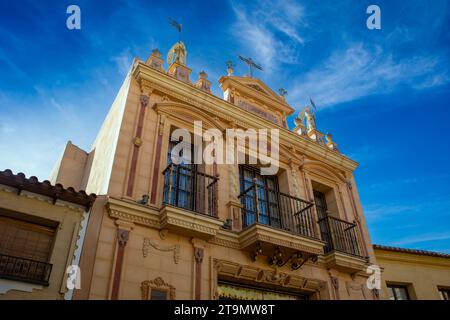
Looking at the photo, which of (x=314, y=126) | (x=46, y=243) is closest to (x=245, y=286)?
(x=46, y=243)

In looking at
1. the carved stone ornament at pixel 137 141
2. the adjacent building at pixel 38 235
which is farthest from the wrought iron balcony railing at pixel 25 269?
the carved stone ornament at pixel 137 141

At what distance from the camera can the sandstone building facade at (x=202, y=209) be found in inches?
278

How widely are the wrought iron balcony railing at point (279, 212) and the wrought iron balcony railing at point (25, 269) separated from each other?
4.29m

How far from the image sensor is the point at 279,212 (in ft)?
31.8

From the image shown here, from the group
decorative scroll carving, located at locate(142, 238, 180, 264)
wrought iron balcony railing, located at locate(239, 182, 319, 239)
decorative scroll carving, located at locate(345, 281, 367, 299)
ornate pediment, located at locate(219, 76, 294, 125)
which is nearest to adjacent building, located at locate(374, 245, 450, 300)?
decorative scroll carving, located at locate(345, 281, 367, 299)

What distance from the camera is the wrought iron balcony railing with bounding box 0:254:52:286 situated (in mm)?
5969

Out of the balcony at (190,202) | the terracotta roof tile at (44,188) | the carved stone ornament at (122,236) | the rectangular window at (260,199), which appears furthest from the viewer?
the rectangular window at (260,199)

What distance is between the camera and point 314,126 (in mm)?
13430

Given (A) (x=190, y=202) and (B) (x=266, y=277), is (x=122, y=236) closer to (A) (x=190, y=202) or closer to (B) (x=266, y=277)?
(A) (x=190, y=202)

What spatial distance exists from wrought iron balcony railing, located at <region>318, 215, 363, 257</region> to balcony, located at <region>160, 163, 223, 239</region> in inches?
122

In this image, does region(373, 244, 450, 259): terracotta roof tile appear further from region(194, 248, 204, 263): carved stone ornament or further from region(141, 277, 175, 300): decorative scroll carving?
region(141, 277, 175, 300): decorative scroll carving

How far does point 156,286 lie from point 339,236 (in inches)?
207

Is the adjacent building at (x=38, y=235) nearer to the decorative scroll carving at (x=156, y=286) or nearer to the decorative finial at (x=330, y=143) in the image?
the decorative scroll carving at (x=156, y=286)
